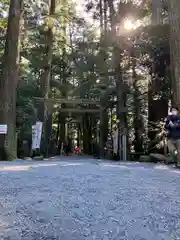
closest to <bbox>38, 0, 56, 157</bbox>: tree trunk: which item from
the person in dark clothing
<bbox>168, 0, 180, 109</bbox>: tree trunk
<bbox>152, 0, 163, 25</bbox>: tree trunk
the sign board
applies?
the sign board

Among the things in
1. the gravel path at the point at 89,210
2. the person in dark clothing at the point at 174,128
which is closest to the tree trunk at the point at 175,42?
the person in dark clothing at the point at 174,128

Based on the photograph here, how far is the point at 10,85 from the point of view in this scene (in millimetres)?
8688

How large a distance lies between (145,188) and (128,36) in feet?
27.2

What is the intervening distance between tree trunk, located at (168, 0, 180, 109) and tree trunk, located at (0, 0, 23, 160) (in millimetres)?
4643

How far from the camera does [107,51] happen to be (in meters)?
12.5

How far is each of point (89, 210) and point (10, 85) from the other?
22.7ft

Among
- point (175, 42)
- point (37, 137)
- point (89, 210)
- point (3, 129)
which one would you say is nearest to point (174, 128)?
point (175, 42)

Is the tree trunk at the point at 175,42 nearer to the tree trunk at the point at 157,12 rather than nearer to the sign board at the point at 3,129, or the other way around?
the tree trunk at the point at 157,12

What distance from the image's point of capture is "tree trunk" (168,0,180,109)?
7.31 meters

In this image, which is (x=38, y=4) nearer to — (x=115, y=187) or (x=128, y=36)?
(x=128, y=36)

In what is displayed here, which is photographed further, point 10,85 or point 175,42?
point 10,85

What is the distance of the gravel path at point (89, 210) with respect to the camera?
6.58ft

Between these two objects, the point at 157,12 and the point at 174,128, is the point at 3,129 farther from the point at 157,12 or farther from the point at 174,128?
the point at 157,12

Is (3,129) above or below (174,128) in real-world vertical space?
above
